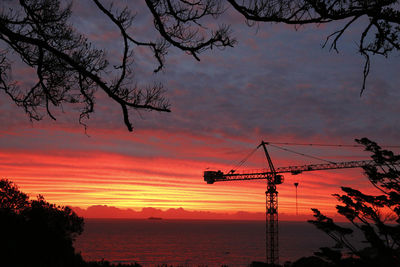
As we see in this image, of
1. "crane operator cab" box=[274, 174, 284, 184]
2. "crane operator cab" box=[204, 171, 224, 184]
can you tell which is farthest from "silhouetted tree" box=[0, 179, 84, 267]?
"crane operator cab" box=[204, 171, 224, 184]

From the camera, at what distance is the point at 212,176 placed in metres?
86.0

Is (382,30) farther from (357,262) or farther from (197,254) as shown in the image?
(197,254)

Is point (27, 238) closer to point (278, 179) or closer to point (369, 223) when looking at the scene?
point (369, 223)

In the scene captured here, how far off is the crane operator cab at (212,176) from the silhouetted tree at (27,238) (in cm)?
6029

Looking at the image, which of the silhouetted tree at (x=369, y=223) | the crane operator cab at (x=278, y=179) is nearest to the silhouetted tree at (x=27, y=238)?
the silhouetted tree at (x=369, y=223)

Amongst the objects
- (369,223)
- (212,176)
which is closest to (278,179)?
(212,176)

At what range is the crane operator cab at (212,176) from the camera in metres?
85.2

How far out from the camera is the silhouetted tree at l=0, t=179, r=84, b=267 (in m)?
12.7

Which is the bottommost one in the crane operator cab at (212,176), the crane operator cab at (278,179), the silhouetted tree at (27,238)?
the silhouetted tree at (27,238)

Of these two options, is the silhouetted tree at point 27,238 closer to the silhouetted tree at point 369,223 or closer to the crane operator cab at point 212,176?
the silhouetted tree at point 369,223

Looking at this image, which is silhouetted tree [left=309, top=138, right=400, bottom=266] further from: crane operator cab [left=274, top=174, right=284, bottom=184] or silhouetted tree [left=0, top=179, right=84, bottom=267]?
crane operator cab [left=274, top=174, right=284, bottom=184]

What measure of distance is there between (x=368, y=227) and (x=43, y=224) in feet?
53.1

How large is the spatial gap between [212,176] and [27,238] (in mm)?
70636

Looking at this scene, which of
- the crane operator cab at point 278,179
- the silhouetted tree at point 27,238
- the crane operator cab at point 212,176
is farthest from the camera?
the crane operator cab at point 212,176
